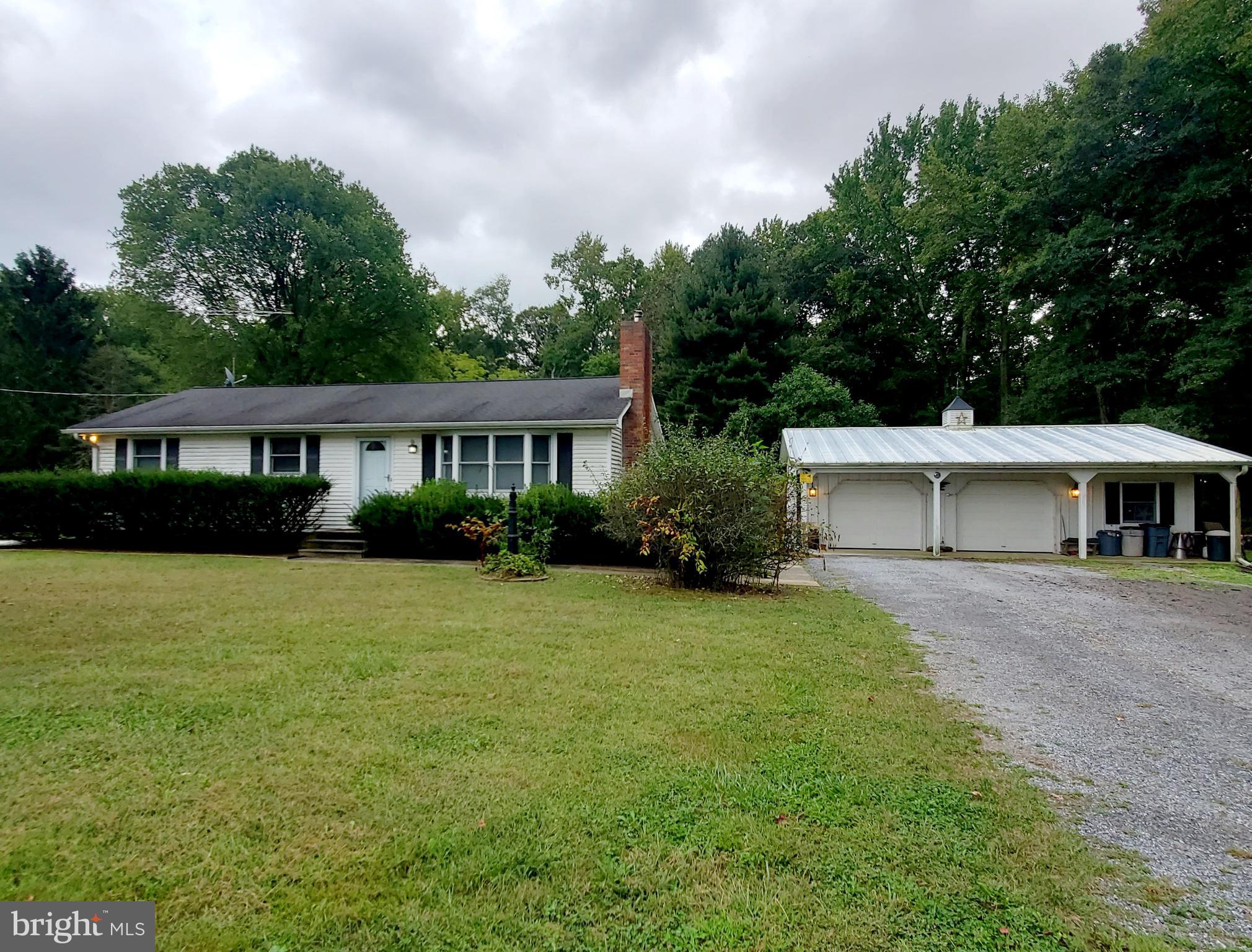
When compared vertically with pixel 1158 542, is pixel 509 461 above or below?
above

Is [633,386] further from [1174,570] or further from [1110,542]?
[1110,542]

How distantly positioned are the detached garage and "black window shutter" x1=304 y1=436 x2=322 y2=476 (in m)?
11.9

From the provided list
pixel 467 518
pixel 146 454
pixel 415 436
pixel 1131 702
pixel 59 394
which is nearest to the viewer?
pixel 1131 702

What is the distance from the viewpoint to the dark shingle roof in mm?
Answer: 15430

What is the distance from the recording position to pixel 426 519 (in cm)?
1241

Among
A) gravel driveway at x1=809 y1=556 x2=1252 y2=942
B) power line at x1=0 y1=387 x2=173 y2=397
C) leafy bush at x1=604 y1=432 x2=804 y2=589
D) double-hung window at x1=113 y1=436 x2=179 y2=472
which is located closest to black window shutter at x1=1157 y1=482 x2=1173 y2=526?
gravel driveway at x1=809 y1=556 x2=1252 y2=942

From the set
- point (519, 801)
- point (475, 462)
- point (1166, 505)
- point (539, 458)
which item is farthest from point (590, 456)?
point (1166, 505)

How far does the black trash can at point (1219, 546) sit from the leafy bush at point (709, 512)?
13006mm

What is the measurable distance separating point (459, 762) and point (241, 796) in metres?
0.94

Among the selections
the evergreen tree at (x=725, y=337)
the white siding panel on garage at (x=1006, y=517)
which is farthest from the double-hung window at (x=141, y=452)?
the white siding panel on garage at (x=1006, y=517)

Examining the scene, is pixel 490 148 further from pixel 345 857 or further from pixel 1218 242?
pixel 1218 242

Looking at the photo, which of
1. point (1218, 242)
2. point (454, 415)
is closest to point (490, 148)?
point (454, 415)

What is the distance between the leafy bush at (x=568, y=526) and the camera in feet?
38.3

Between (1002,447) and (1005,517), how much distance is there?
193 cm
